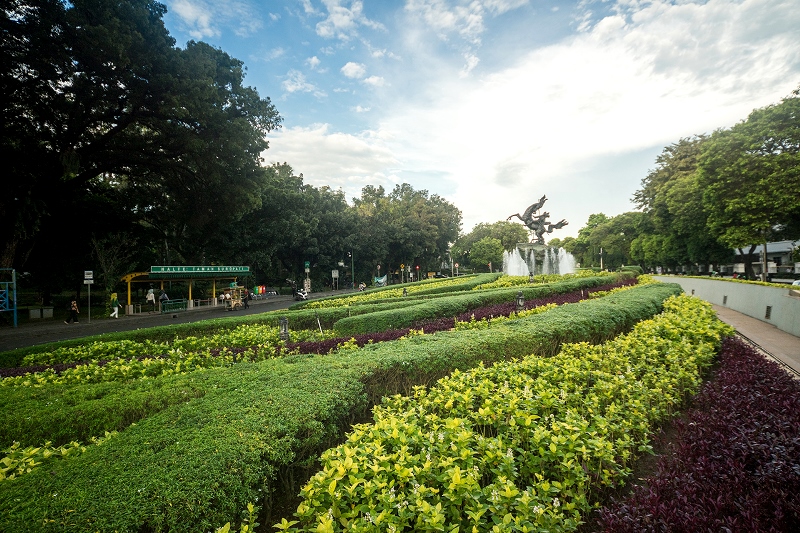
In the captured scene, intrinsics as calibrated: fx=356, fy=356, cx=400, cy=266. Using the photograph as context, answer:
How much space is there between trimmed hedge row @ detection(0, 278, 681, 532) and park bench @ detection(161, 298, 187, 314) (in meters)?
20.5

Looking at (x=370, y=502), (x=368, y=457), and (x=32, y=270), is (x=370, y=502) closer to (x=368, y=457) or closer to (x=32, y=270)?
(x=368, y=457)

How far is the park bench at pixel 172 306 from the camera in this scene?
22.6 m

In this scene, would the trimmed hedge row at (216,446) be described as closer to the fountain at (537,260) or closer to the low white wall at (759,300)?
the low white wall at (759,300)

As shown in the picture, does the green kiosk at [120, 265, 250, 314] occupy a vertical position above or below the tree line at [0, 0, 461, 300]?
below

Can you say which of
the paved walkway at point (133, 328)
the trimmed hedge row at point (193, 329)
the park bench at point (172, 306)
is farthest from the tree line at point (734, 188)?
the park bench at point (172, 306)

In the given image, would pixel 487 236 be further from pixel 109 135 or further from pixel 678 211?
pixel 109 135

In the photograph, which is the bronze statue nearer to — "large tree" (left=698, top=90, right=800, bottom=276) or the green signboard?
"large tree" (left=698, top=90, right=800, bottom=276)

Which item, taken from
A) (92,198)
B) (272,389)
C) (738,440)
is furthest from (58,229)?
(738,440)

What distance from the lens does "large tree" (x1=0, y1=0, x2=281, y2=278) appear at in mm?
12023

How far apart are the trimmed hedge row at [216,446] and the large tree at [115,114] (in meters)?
13.1

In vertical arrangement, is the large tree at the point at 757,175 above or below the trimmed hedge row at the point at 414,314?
above

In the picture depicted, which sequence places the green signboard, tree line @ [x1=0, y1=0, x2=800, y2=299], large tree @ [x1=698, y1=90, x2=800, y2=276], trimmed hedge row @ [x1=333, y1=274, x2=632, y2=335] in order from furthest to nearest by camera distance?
large tree @ [x1=698, y1=90, x2=800, y2=276]
the green signboard
tree line @ [x1=0, y1=0, x2=800, y2=299]
trimmed hedge row @ [x1=333, y1=274, x2=632, y2=335]

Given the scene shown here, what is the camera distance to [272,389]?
4.03m

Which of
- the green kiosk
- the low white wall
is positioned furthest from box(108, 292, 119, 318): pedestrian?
the low white wall
